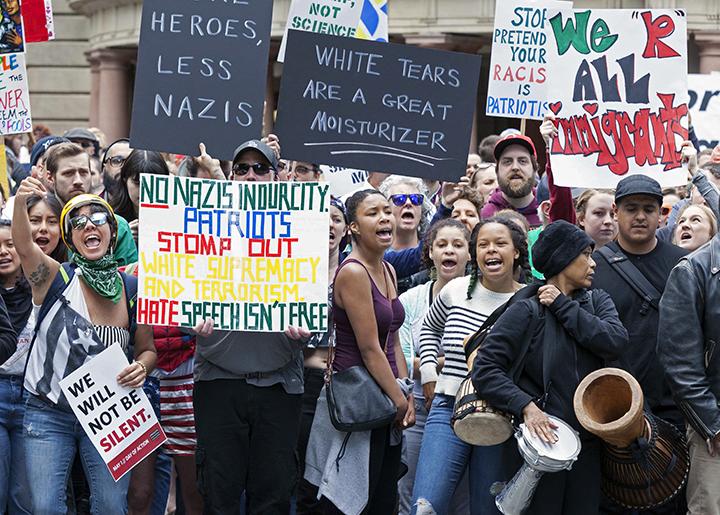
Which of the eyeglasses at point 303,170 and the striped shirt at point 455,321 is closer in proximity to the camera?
the striped shirt at point 455,321

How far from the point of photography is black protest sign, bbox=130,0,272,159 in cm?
754

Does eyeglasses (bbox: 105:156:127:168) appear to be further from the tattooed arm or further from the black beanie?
the black beanie

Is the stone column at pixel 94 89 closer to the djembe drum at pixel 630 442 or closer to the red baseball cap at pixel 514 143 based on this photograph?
the red baseball cap at pixel 514 143

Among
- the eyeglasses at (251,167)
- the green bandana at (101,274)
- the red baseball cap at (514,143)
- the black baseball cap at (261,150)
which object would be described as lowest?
the green bandana at (101,274)

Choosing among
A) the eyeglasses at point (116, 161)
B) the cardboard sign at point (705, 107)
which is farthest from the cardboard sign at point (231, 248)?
the cardboard sign at point (705, 107)

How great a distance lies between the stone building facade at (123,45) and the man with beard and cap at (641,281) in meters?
15.4

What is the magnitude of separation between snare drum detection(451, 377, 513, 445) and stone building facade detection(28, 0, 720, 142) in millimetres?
16255

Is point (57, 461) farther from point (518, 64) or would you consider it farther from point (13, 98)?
point (518, 64)

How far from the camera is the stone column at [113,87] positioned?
2722 centimetres

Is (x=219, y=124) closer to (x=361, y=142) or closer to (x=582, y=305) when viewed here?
(x=361, y=142)

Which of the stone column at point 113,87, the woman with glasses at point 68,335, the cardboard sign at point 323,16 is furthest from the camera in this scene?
the stone column at point 113,87

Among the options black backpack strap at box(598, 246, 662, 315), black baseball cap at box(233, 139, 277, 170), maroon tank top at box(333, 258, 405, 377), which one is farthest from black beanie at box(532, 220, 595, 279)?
black baseball cap at box(233, 139, 277, 170)

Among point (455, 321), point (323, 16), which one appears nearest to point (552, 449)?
point (455, 321)

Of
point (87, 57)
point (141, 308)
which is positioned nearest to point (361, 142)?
point (141, 308)
